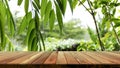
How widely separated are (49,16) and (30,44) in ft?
0.76

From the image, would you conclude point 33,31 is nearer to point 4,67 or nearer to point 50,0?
point 50,0

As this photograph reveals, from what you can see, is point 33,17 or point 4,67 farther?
point 33,17

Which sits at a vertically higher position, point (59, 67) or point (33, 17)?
point (33, 17)

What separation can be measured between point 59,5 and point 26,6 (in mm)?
232

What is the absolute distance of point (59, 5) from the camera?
1600mm

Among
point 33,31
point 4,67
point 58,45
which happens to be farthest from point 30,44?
point 58,45

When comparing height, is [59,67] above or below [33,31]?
below

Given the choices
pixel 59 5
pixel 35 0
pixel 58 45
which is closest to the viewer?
pixel 59 5

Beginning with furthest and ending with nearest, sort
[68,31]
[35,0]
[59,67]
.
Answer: [68,31], [35,0], [59,67]

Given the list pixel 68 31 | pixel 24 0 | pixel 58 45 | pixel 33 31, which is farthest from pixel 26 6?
pixel 68 31

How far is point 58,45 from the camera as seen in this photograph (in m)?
6.99

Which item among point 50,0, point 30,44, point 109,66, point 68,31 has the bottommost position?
point 109,66

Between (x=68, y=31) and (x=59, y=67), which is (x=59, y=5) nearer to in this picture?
(x=59, y=67)

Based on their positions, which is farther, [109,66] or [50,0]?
[50,0]
